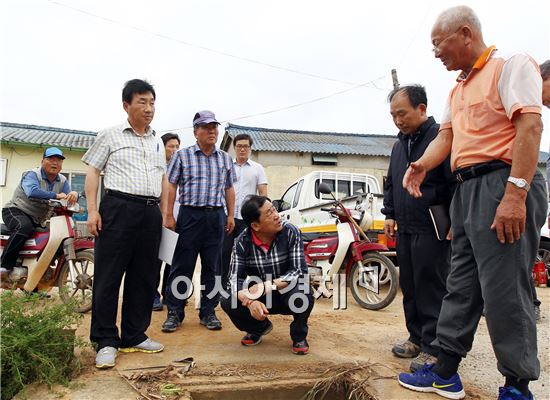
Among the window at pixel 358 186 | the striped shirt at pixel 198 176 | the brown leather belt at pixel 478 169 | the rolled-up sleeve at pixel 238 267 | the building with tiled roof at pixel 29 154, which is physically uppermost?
the building with tiled roof at pixel 29 154

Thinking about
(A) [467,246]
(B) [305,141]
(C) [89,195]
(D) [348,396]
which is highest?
(B) [305,141]

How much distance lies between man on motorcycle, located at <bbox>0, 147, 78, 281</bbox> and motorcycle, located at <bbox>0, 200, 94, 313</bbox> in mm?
63

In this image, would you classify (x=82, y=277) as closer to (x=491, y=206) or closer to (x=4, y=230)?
(x=4, y=230)

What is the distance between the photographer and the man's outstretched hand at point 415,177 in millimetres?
2273

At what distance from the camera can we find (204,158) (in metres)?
3.54

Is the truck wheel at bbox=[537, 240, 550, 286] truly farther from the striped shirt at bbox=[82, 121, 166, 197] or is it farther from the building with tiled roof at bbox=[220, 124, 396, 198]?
the building with tiled roof at bbox=[220, 124, 396, 198]

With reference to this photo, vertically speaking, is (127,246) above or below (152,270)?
above

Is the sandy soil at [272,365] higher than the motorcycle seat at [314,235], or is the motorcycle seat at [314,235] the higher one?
the motorcycle seat at [314,235]

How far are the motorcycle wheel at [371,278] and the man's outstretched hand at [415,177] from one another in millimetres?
2659

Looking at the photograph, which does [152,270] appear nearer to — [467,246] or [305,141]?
[467,246]

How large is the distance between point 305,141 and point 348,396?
15.0 meters

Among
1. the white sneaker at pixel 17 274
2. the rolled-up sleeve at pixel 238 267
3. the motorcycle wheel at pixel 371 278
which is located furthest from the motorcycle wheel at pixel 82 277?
the motorcycle wheel at pixel 371 278

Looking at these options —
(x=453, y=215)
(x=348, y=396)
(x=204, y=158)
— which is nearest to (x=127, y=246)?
(x=204, y=158)

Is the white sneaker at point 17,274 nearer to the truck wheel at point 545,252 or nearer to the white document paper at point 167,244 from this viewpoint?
the white document paper at point 167,244
